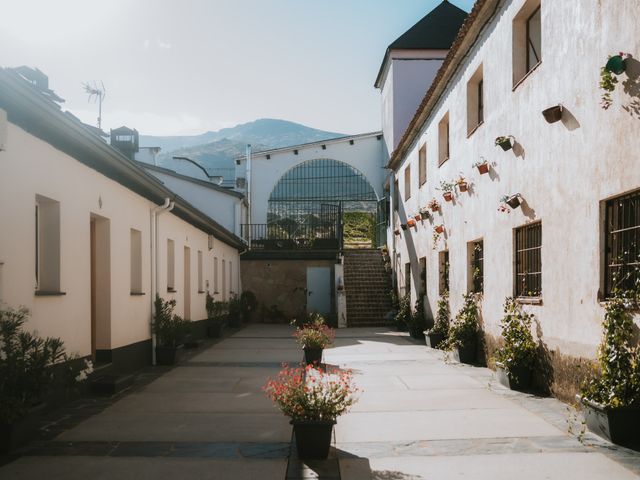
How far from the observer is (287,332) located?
22.2 meters

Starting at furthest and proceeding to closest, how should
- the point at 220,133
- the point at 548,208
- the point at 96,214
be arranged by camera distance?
the point at 220,133, the point at 96,214, the point at 548,208

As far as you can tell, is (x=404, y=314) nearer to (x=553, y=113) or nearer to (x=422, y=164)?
(x=422, y=164)

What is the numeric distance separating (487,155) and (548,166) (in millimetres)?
2955

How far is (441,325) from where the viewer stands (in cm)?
1591

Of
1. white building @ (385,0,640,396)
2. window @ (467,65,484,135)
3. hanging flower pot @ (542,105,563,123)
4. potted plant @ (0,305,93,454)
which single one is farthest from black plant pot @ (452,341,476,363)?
potted plant @ (0,305,93,454)

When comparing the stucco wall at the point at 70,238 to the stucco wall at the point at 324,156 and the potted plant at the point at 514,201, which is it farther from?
the stucco wall at the point at 324,156

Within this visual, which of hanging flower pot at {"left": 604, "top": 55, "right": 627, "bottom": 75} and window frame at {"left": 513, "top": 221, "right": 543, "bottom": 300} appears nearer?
hanging flower pot at {"left": 604, "top": 55, "right": 627, "bottom": 75}

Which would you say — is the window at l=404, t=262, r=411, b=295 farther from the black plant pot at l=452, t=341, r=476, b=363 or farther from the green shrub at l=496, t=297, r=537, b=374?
the green shrub at l=496, t=297, r=537, b=374

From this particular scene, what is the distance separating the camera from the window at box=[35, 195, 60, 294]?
866 centimetres

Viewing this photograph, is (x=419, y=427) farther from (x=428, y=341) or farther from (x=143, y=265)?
(x=428, y=341)

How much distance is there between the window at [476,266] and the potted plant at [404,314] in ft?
23.7

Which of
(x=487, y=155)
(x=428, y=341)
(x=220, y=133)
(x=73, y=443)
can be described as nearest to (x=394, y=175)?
(x=428, y=341)

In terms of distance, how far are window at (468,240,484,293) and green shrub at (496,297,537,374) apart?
9.36ft

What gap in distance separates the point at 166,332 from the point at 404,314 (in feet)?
30.9
